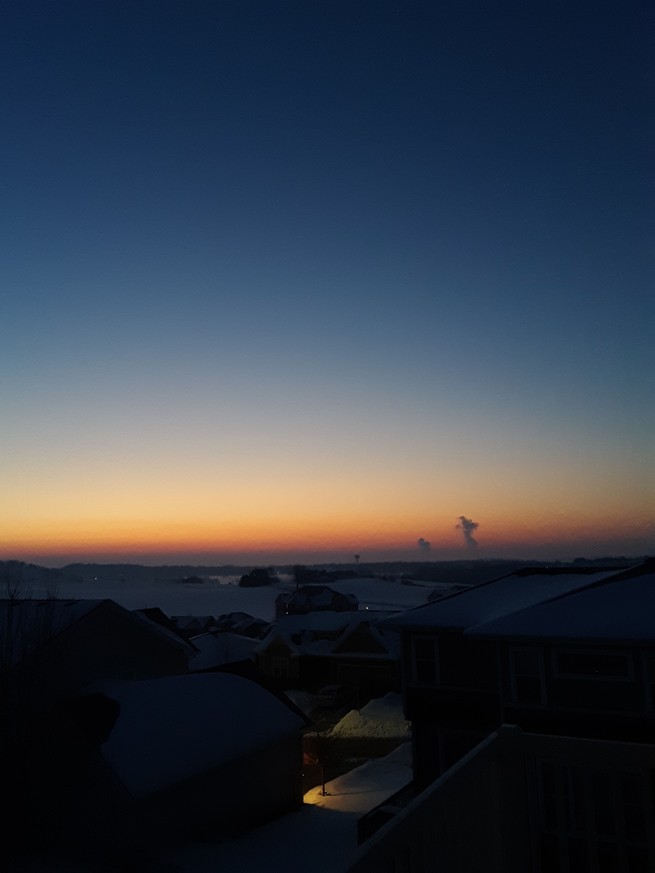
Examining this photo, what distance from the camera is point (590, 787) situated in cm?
394

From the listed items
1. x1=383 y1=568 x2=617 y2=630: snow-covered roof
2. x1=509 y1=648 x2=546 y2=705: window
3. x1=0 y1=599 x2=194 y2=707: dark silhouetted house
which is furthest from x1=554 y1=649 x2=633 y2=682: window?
x1=0 y1=599 x2=194 y2=707: dark silhouetted house

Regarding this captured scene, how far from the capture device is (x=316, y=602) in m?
85.2

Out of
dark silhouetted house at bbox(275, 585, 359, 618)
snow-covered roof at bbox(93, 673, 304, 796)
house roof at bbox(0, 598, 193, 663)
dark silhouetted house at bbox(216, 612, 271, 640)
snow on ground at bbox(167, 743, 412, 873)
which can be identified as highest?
house roof at bbox(0, 598, 193, 663)

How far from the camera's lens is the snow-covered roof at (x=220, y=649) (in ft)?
191

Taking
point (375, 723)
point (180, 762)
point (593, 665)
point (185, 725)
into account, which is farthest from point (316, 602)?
point (593, 665)

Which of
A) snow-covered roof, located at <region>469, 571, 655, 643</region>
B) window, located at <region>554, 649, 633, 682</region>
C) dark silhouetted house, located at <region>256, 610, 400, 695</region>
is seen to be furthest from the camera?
dark silhouetted house, located at <region>256, 610, 400, 695</region>

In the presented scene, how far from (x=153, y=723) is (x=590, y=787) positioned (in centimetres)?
1982

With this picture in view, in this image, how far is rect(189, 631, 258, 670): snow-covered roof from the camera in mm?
58219

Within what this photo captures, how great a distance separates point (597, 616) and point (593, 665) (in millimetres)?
1353

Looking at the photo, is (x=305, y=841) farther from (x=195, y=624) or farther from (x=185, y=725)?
(x=195, y=624)

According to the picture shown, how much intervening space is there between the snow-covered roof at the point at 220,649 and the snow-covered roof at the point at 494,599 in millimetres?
38298

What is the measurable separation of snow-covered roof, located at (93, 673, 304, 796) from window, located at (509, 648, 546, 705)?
9678 mm

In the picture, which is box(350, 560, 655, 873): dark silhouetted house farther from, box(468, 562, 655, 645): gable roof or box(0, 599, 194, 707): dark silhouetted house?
box(0, 599, 194, 707): dark silhouetted house

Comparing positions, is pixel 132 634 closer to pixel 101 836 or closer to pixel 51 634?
pixel 51 634
